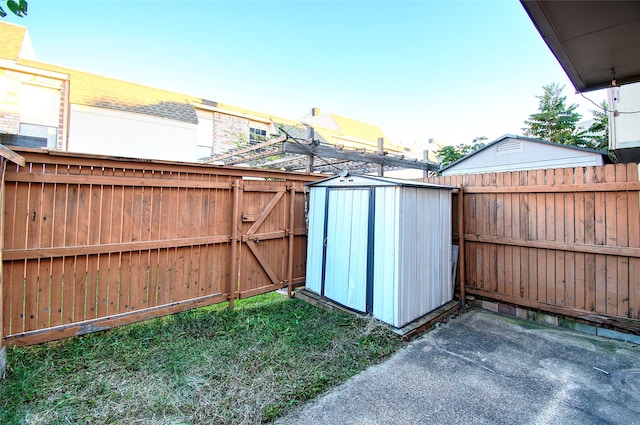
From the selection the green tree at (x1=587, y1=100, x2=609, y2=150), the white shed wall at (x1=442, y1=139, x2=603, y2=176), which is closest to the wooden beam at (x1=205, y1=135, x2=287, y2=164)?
the white shed wall at (x1=442, y1=139, x2=603, y2=176)

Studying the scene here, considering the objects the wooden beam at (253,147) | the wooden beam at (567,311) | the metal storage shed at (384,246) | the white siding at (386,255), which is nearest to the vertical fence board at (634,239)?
the wooden beam at (567,311)

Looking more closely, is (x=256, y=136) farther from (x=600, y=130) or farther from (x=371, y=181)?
(x=600, y=130)

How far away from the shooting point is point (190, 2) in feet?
23.2

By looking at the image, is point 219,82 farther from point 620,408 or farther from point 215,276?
point 620,408

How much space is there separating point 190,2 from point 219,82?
5.66m

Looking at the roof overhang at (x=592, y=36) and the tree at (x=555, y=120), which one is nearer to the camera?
the roof overhang at (x=592, y=36)

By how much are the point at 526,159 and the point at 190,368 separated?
871 centimetres

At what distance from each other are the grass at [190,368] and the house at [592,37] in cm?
302

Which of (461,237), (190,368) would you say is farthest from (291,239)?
(461,237)

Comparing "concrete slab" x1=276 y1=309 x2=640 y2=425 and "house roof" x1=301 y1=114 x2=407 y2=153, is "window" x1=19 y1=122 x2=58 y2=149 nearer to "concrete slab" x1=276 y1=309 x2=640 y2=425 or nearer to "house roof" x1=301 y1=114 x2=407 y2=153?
"house roof" x1=301 y1=114 x2=407 y2=153

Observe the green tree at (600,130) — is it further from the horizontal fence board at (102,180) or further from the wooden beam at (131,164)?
the horizontal fence board at (102,180)

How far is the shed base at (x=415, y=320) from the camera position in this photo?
3.46 metres

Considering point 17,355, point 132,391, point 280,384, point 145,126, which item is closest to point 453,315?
point 280,384

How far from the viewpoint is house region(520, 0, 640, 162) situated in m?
1.57
